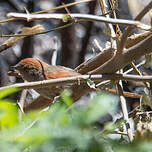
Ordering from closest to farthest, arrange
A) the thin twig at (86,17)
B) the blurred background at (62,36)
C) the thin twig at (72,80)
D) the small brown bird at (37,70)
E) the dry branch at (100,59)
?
the thin twig at (86,17)
the thin twig at (72,80)
the dry branch at (100,59)
the small brown bird at (37,70)
the blurred background at (62,36)

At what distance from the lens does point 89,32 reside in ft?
21.1

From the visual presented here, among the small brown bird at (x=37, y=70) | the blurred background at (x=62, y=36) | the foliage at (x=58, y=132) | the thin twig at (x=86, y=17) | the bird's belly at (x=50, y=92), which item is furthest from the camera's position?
the blurred background at (x=62, y=36)

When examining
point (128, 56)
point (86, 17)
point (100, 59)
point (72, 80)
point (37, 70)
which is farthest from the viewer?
point (37, 70)

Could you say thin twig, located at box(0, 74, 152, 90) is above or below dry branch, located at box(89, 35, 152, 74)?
below

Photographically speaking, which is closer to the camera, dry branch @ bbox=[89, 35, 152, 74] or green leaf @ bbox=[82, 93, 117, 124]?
green leaf @ bbox=[82, 93, 117, 124]

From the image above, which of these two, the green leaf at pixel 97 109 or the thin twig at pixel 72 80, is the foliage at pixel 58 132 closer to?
the green leaf at pixel 97 109

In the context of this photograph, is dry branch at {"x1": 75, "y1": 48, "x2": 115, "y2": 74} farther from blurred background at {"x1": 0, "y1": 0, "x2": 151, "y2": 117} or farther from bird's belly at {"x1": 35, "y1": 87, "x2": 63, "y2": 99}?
blurred background at {"x1": 0, "y1": 0, "x2": 151, "y2": 117}

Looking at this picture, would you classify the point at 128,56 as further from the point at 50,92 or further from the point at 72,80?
the point at 50,92

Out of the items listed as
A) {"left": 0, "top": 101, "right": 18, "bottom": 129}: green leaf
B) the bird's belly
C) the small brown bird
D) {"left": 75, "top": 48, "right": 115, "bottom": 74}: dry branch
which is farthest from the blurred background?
{"left": 0, "top": 101, "right": 18, "bottom": 129}: green leaf

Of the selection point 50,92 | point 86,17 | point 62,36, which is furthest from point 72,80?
point 62,36

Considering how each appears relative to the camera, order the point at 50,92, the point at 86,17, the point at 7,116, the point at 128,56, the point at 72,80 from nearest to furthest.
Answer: the point at 7,116
the point at 86,17
the point at 72,80
the point at 128,56
the point at 50,92

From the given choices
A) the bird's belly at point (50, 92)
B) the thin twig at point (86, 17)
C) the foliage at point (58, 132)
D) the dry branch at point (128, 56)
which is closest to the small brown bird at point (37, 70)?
the bird's belly at point (50, 92)

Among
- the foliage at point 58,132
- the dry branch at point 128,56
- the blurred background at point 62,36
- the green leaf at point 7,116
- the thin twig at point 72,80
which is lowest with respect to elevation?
the foliage at point 58,132

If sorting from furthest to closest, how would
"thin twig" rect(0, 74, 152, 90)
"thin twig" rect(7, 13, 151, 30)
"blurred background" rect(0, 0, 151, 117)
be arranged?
"blurred background" rect(0, 0, 151, 117), "thin twig" rect(0, 74, 152, 90), "thin twig" rect(7, 13, 151, 30)
